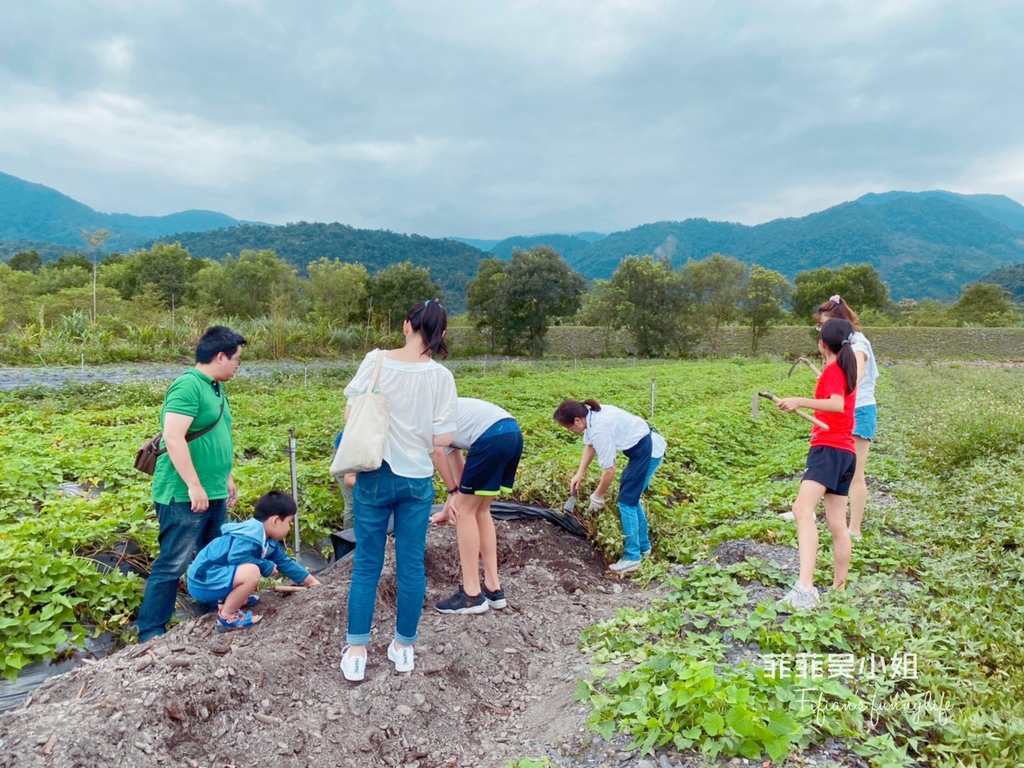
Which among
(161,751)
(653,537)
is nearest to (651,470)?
(653,537)

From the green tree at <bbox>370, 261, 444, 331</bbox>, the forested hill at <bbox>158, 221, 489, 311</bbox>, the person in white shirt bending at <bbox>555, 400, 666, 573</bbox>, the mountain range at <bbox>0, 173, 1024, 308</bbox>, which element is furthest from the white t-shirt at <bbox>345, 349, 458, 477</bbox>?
the forested hill at <bbox>158, 221, 489, 311</bbox>

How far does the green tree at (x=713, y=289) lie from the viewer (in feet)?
120

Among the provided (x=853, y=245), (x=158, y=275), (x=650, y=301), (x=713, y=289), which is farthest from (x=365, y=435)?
(x=853, y=245)

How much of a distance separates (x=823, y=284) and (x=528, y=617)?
168 ft

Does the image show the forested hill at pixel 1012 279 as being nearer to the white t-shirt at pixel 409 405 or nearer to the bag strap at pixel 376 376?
the white t-shirt at pixel 409 405

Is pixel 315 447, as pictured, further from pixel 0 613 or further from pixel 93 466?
pixel 0 613

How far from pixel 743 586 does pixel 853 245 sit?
170m

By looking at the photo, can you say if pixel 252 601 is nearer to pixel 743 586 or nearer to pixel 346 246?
pixel 743 586

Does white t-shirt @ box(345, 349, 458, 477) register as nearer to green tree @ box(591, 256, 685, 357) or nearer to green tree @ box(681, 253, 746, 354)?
green tree @ box(591, 256, 685, 357)

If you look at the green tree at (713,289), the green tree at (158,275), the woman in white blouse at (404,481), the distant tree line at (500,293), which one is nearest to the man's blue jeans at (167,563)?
the woman in white blouse at (404,481)

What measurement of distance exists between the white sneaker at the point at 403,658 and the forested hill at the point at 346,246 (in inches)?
2994

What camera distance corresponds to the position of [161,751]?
7.59ft

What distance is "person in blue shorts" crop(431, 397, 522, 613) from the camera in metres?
3.43

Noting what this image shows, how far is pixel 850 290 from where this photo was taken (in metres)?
46.9
